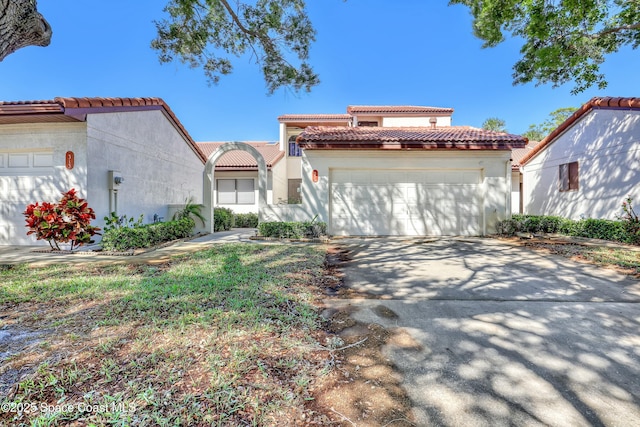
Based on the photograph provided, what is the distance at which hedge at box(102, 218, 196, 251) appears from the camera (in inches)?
319

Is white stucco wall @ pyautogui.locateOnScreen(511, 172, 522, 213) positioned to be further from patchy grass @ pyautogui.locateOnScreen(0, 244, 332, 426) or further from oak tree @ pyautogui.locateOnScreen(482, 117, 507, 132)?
oak tree @ pyautogui.locateOnScreen(482, 117, 507, 132)

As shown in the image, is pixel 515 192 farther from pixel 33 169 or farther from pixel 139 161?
pixel 33 169

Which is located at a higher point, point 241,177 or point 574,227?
point 241,177

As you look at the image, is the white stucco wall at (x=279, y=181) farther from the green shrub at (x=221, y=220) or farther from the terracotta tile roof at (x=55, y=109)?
the terracotta tile roof at (x=55, y=109)

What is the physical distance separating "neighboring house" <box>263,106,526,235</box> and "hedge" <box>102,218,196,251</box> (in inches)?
129

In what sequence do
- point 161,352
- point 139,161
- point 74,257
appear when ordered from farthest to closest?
point 139,161 < point 74,257 < point 161,352

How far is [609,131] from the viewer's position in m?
10.8

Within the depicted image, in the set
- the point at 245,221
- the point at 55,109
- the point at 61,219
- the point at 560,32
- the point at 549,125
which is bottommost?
the point at 245,221

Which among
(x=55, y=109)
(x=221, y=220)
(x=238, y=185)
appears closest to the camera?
(x=55, y=109)

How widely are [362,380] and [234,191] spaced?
1726 cm

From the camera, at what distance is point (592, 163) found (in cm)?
1152

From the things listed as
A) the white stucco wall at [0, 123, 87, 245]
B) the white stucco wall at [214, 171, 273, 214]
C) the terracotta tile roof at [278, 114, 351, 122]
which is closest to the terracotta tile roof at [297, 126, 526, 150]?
the white stucco wall at [0, 123, 87, 245]

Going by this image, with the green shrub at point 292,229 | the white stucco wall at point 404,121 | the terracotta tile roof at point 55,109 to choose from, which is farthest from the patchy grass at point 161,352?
the white stucco wall at point 404,121

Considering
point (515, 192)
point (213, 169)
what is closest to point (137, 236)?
point (213, 169)
